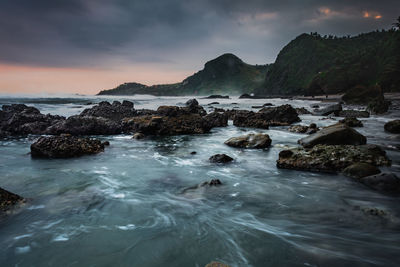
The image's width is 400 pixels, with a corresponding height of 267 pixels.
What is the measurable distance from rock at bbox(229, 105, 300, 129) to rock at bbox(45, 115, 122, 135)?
882 centimetres

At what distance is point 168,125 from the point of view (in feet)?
45.4

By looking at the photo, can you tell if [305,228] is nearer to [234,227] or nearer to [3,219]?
[234,227]

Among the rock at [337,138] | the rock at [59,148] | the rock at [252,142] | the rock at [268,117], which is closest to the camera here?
the rock at [59,148]

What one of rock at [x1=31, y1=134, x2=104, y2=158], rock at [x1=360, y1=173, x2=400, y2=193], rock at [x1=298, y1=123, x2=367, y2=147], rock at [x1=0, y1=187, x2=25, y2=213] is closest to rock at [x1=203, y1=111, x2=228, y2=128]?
rock at [x1=298, y1=123, x2=367, y2=147]

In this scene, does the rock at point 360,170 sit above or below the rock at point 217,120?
below

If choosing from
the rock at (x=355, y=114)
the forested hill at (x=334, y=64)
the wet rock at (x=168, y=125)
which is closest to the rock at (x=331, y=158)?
the wet rock at (x=168, y=125)

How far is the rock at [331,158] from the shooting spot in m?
6.39

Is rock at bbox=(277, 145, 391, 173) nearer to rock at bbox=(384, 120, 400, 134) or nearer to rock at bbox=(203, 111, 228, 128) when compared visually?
rock at bbox=(384, 120, 400, 134)

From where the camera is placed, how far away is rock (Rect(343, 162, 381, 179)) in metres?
5.69

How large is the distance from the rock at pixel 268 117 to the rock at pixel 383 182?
10.9 m

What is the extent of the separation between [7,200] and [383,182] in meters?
7.86

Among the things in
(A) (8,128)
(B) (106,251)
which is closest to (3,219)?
(B) (106,251)

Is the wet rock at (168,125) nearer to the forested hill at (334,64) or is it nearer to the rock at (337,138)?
the rock at (337,138)

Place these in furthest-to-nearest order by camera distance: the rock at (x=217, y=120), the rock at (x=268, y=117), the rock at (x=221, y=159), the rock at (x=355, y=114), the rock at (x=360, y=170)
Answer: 1. the rock at (x=355, y=114)
2. the rock at (x=217, y=120)
3. the rock at (x=268, y=117)
4. the rock at (x=221, y=159)
5. the rock at (x=360, y=170)
